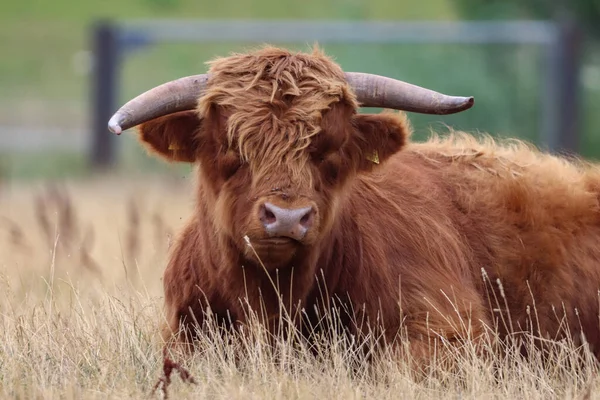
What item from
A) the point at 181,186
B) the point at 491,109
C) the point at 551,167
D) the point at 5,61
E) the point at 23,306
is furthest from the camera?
the point at 5,61

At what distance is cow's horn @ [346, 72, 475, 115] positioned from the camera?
A: 5824mm

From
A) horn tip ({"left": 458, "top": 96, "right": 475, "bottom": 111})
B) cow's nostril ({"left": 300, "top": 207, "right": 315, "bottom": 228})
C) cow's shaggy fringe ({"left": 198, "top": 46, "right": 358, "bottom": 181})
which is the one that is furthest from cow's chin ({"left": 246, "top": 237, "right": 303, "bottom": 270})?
horn tip ({"left": 458, "top": 96, "right": 475, "bottom": 111})

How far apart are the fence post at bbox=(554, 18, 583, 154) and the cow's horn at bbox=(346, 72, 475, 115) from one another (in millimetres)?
15319

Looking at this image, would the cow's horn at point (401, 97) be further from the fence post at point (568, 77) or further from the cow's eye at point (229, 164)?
the fence post at point (568, 77)

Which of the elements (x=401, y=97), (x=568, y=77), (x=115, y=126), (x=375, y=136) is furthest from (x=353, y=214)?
(x=568, y=77)

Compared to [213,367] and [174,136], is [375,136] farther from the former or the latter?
[213,367]

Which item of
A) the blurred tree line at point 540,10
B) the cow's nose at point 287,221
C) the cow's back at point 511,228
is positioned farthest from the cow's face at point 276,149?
the blurred tree line at point 540,10

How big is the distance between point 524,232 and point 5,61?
4406 centimetres

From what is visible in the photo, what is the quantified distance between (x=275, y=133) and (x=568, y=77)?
16.6m

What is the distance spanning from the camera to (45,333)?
6062mm

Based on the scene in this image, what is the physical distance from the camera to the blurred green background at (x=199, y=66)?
2203 cm

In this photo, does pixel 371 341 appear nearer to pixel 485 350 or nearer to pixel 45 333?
pixel 485 350

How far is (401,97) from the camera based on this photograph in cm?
599

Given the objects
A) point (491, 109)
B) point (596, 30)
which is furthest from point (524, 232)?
point (596, 30)
